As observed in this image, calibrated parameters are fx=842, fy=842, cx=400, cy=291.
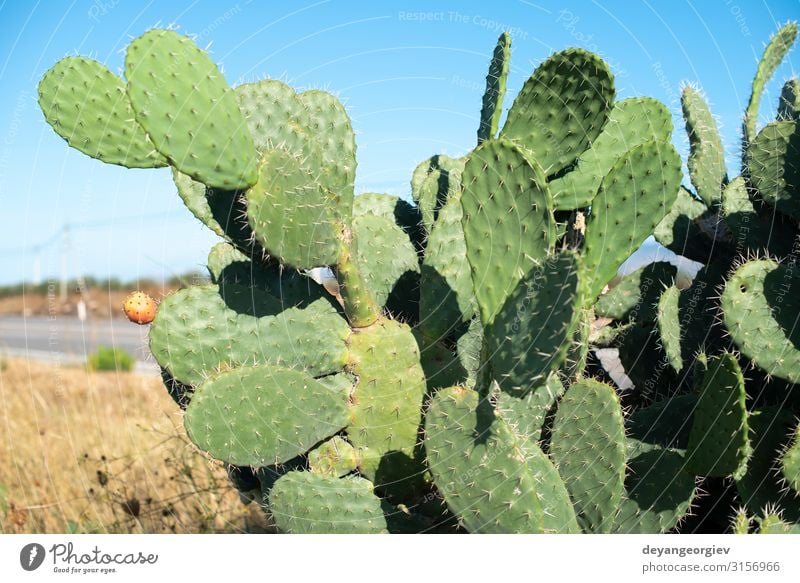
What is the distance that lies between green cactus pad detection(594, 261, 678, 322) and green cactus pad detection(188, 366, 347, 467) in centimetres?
Result: 100

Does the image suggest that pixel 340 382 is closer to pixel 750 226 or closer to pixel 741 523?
pixel 741 523

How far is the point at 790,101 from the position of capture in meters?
2.82

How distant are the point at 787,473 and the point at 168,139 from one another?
1624 millimetres

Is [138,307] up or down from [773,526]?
up

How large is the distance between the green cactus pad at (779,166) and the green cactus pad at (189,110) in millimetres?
1399

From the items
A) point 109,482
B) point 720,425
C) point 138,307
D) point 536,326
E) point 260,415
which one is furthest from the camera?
point 109,482

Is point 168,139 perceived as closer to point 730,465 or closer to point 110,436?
point 730,465

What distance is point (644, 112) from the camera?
2422 millimetres

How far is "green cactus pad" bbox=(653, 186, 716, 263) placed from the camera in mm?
2719

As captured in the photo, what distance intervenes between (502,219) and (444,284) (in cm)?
42

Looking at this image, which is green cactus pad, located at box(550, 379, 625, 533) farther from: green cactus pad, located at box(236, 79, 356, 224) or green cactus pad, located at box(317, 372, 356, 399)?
green cactus pad, located at box(236, 79, 356, 224)

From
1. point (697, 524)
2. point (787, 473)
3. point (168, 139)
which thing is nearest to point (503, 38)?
point (168, 139)

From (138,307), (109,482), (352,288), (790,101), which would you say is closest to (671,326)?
(352,288)

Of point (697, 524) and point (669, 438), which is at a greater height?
point (669, 438)
